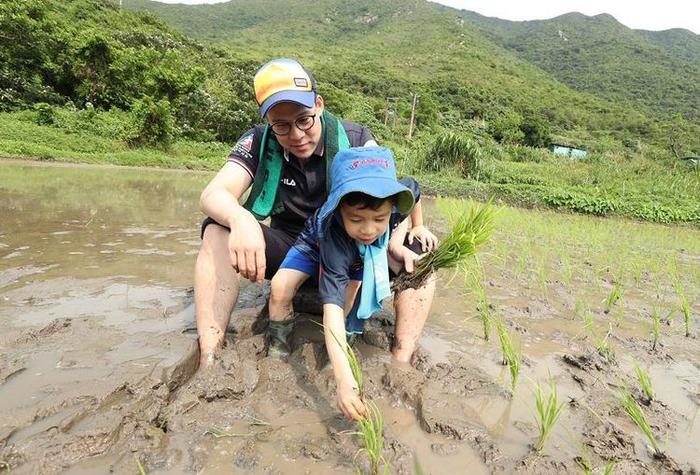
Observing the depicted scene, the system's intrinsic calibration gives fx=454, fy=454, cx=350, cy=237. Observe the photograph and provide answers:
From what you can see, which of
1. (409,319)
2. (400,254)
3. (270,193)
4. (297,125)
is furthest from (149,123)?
(409,319)

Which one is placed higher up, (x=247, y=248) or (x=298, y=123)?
(x=298, y=123)

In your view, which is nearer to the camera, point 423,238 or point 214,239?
point 214,239

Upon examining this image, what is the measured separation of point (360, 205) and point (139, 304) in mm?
1479

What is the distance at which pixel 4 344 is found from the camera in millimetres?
1861

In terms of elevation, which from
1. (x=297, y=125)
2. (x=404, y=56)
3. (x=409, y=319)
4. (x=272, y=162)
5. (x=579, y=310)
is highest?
(x=404, y=56)

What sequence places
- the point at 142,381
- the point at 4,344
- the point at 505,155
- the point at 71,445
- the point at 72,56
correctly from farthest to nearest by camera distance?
1. the point at 505,155
2. the point at 72,56
3. the point at 4,344
4. the point at 142,381
5. the point at 71,445

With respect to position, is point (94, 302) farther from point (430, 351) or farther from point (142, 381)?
point (430, 351)

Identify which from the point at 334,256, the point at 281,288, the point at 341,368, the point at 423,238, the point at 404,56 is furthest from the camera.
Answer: the point at 404,56

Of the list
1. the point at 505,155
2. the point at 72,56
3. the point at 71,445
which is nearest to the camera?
the point at 71,445

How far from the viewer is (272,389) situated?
1.70m

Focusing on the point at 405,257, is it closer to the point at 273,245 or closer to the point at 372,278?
the point at 372,278

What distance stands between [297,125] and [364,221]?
1.76 feet

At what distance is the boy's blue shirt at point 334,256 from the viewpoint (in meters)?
1.70

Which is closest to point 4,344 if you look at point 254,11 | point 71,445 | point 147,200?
point 71,445
